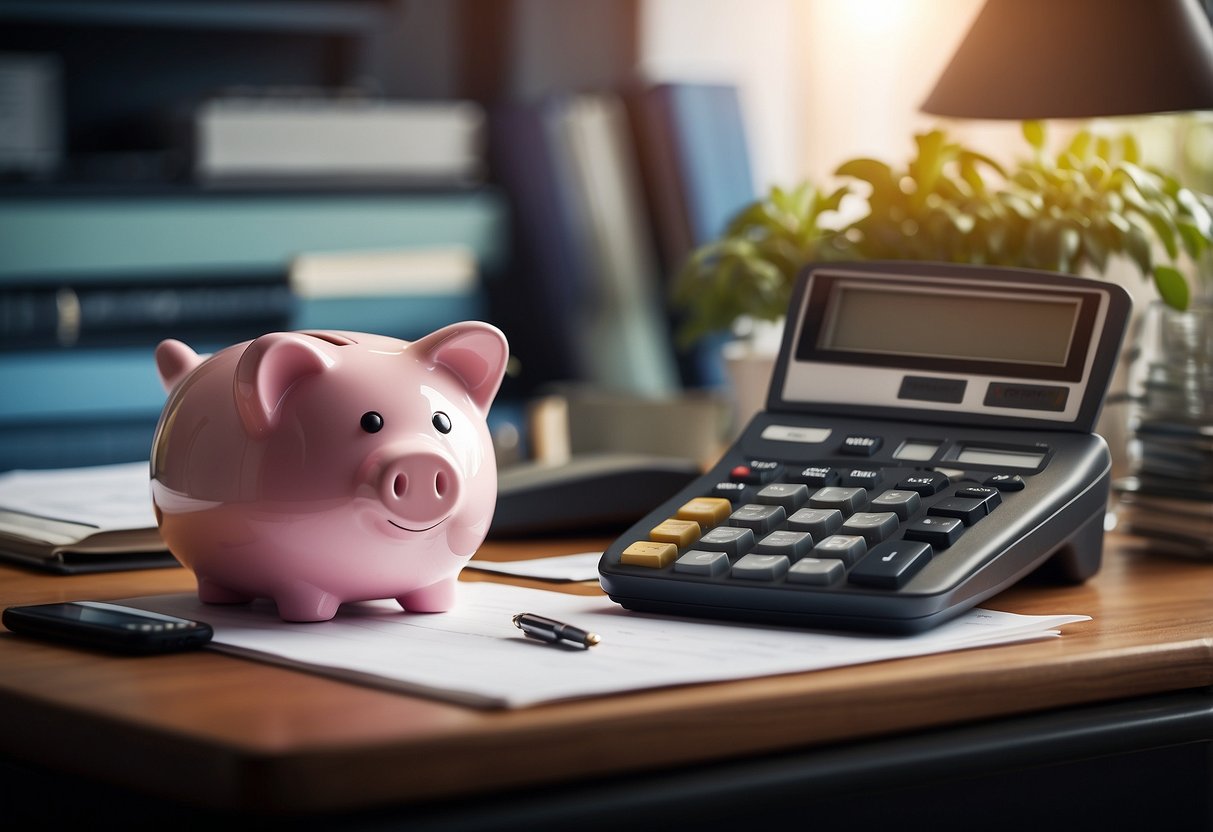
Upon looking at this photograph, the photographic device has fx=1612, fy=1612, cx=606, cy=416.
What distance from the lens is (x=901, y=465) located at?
0.82m

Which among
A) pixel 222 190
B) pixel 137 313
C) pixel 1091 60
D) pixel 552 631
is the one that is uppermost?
pixel 1091 60

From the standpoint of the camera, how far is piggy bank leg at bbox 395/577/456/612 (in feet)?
2.45

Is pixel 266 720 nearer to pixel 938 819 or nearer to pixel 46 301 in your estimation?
pixel 938 819

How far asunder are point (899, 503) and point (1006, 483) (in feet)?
0.20

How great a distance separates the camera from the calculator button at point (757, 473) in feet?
2.70

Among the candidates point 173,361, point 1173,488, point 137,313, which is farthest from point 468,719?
point 137,313

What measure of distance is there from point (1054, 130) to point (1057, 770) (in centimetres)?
131

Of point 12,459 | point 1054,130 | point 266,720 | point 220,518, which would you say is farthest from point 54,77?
point 266,720

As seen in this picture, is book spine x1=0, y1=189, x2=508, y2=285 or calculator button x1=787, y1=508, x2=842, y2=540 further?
book spine x1=0, y1=189, x2=508, y2=285

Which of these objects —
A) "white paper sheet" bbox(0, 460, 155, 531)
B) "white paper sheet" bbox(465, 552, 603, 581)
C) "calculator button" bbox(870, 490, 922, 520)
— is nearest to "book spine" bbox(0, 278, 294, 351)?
"white paper sheet" bbox(0, 460, 155, 531)

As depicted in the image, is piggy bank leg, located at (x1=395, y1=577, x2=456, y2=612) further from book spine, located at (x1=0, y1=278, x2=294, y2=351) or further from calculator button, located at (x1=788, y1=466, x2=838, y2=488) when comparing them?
book spine, located at (x1=0, y1=278, x2=294, y2=351)

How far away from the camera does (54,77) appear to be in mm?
A: 2812

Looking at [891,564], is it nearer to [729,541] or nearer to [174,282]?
[729,541]

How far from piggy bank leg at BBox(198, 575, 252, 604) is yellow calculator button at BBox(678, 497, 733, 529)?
8.4 inches
